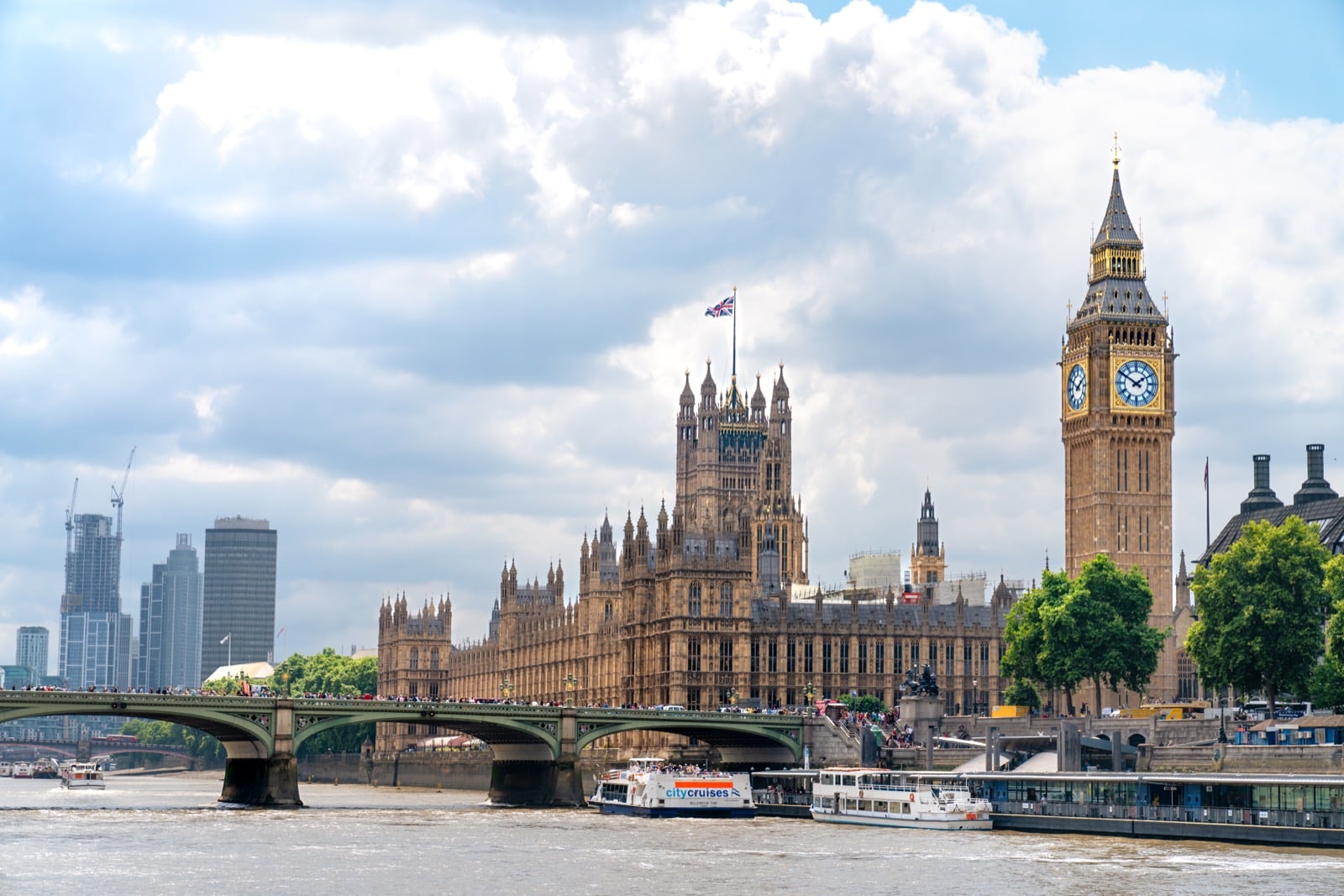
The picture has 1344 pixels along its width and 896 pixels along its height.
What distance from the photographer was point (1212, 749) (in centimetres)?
11981

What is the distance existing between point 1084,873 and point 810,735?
219ft

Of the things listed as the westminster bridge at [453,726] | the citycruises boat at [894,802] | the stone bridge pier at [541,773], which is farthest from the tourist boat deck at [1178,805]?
the stone bridge pier at [541,773]

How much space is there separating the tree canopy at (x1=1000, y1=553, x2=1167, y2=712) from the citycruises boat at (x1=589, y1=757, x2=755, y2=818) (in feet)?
104

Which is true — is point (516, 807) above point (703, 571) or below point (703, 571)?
below

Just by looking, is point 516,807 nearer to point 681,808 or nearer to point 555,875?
point 681,808

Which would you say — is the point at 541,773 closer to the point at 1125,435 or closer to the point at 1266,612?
the point at 1266,612

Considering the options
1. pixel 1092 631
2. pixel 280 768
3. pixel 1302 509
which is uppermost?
pixel 1302 509

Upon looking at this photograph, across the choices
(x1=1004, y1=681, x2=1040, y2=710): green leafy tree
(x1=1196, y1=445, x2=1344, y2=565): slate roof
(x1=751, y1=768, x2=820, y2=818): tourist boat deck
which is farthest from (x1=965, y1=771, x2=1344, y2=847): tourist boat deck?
(x1=1196, y1=445, x2=1344, y2=565): slate roof

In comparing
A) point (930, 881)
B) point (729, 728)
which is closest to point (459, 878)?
point (930, 881)

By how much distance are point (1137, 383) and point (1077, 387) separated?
16.7ft

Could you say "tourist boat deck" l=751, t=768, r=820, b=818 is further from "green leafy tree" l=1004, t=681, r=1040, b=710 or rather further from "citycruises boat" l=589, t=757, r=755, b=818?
"green leafy tree" l=1004, t=681, r=1040, b=710

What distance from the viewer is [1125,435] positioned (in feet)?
627

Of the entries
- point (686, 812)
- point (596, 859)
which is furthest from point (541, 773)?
point (596, 859)

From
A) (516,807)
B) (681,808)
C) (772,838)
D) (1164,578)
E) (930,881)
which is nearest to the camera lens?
(930,881)
